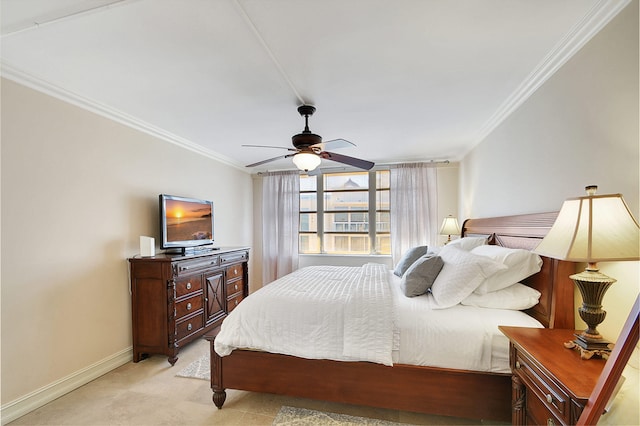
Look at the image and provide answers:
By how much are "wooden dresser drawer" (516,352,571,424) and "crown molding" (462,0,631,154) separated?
188cm

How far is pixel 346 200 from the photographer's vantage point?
543 centimetres

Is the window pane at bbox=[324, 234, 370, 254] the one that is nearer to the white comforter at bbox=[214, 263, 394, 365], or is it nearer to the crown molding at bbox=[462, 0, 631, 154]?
the white comforter at bbox=[214, 263, 394, 365]

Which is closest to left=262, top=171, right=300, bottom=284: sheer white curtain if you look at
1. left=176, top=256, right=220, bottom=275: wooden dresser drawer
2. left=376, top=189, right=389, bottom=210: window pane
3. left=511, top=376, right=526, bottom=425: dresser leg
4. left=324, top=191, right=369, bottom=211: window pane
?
left=324, top=191, right=369, bottom=211: window pane

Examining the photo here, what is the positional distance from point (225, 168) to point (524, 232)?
431 cm

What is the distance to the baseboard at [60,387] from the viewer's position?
201cm

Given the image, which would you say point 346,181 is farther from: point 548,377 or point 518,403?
point 548,377

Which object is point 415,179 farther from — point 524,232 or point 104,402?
point 104,402

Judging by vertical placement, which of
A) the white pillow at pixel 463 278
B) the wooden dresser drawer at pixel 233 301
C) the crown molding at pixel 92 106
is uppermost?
the crown molding at pixel 92 106

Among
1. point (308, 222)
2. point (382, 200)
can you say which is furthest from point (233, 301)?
point (382, 200)

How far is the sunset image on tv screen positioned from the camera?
3.32 meters

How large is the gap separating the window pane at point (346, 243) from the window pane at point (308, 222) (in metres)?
0.30

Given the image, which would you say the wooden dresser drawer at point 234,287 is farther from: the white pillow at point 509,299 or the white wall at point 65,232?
the white pillow at point 509,299

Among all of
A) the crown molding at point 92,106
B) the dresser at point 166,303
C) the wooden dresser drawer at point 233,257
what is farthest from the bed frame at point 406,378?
the crown molding at point 92,106

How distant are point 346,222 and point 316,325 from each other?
11.6 feet
